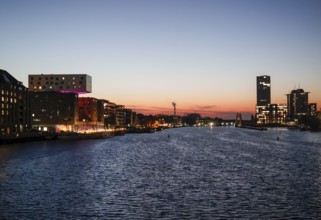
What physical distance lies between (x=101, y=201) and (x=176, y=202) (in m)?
7.27

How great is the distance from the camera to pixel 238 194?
44.3 metres

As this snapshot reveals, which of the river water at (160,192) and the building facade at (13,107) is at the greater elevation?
the building facade at (13,107)

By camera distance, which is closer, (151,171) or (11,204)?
(11,204)

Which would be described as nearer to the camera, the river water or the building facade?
the river water

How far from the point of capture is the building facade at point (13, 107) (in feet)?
547

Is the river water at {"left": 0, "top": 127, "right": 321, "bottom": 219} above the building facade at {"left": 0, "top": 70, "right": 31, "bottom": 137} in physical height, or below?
below

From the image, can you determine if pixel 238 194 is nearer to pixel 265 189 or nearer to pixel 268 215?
pixel 265 189

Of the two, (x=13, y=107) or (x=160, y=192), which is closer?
(x=160, y=192)

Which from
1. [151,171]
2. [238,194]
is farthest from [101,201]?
[151,171]

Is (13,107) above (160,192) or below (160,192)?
above

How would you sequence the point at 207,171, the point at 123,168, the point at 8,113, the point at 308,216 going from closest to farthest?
1. the point at 308,216
2. the point at 207,171
3. the point at 123,168
4. the point at 8,113

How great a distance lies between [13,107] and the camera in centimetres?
17500

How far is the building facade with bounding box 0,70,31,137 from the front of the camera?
166750 mm

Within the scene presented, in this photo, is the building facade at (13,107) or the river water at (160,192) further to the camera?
the building facade at (13,107)
